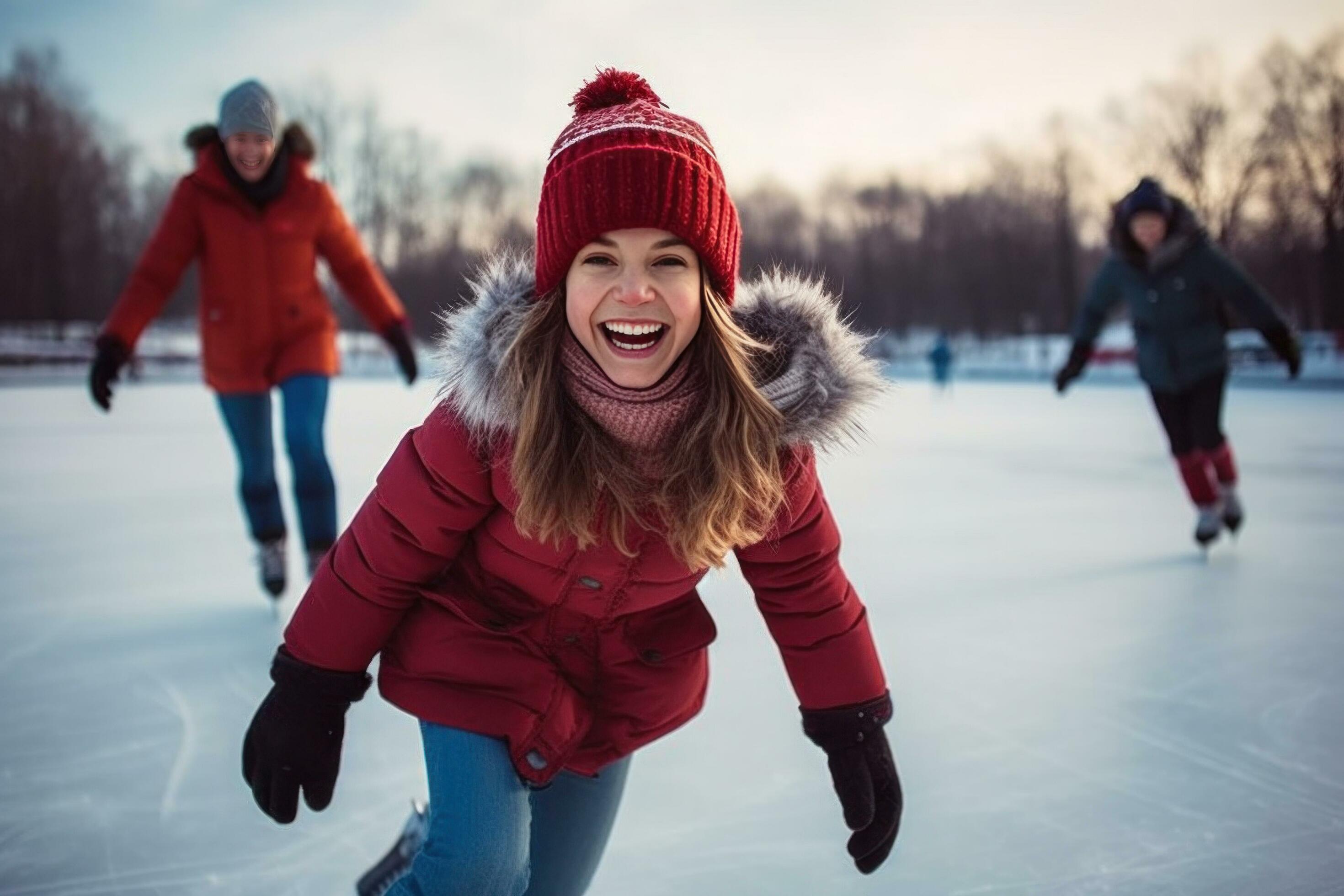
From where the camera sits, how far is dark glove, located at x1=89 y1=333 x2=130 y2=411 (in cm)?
300

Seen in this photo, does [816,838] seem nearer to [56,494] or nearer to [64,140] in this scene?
[56,494]

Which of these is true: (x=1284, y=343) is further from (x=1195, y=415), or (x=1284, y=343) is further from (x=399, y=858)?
(x=399, y=858)

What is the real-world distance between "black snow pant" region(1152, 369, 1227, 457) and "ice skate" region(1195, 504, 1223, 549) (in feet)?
0.81

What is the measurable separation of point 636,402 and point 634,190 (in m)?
0.28

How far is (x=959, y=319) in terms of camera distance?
44.9 meters

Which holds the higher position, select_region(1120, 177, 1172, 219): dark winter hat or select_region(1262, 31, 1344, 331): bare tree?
select_region(1262, 31, 1344, 331): bare tree

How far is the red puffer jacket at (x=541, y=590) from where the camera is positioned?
122cm

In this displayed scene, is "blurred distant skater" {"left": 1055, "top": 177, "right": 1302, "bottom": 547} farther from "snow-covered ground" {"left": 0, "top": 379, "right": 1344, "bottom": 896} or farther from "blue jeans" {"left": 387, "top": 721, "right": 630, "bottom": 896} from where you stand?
"blue jeans" {"left": 387, "top": 721, "right": 630, "bottom": 896}

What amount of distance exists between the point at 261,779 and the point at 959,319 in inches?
1824

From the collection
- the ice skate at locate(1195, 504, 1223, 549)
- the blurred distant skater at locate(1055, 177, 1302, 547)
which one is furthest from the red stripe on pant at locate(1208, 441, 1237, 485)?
the ice skate at locate(1195, 504, 1223, 549)

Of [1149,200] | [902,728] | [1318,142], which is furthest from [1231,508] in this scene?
[1318,142]

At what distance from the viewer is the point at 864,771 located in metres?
1.32

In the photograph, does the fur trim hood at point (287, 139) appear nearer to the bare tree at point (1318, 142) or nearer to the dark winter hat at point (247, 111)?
the dark winter hat at point (247, 111)

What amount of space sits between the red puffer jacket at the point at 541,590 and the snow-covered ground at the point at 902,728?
1.58 ft
